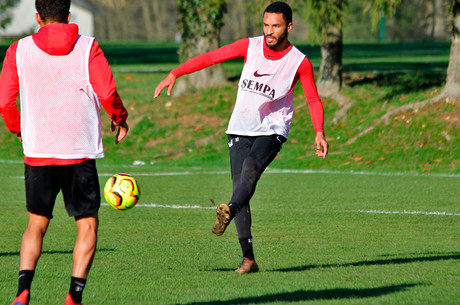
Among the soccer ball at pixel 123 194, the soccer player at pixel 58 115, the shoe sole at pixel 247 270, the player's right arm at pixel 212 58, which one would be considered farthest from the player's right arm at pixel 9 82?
the shoe sole at pixel 247 270

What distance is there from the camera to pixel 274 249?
905 centimetres

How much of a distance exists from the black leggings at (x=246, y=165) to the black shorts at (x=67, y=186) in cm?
162

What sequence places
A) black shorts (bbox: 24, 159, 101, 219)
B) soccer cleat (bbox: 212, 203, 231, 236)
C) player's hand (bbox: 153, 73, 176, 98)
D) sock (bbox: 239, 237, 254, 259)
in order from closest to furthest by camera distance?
black shorts (bbox: 24, 159, 101, 219) → soccer cleat (bbox: 212, 203, 231, 236) → player's hand (bbox: 153, 73, 176, 98) → sock (bbox: 239, 237, 254, 259)

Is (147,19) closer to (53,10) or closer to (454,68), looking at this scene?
(454,68)

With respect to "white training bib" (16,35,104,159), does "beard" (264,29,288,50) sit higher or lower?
higher

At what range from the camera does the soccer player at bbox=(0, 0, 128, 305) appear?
18.4 feet

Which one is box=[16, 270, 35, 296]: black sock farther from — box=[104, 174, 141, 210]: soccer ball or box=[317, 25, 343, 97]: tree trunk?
box=[317, 25, 343, 97]: tree trunk

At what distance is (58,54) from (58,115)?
0.41 metres

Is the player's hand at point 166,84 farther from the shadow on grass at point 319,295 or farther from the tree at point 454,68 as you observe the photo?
the tree at point 454,68

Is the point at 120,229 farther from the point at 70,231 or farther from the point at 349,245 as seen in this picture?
the point at 349,245

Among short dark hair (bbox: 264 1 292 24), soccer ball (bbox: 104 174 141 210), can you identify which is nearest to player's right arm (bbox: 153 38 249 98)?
short dark hair (bbox: 264 1 292 24)

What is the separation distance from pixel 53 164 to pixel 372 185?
10.7 metres

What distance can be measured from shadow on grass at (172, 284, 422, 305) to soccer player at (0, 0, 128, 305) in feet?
3.95

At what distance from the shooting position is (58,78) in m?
5.62
